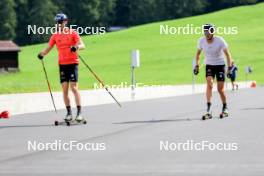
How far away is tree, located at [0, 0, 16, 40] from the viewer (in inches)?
4567

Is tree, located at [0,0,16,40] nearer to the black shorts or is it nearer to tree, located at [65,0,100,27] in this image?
tree, located at [65,0,100,27]

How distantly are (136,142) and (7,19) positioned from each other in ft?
356

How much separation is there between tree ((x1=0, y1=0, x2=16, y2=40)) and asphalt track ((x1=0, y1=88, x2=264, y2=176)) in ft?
329

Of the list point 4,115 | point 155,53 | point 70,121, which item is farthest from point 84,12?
point 70,121

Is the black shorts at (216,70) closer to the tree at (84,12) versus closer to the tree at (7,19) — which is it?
the tree at (7,19)

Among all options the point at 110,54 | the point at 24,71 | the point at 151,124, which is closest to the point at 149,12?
the point at 110,54

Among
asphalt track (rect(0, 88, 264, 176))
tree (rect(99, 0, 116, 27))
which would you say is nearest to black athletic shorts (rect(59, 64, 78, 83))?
asphalt track (rect(0, 88, 264, 176))

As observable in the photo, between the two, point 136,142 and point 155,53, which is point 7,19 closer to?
point 155,53

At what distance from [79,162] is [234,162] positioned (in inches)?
63.5

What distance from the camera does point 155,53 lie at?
86.7 metres

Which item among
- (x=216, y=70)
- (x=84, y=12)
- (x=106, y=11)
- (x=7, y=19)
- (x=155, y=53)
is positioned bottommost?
(x=216, y=70)

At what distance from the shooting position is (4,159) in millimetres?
8812

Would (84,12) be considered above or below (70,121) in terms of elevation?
above

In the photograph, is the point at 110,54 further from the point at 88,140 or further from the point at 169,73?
the point at 88,140
